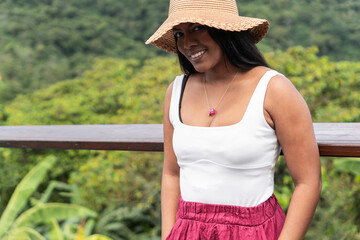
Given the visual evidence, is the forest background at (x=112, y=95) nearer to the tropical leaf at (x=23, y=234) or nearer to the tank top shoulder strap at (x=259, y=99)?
the tropical leaf at (x=23, y=234)

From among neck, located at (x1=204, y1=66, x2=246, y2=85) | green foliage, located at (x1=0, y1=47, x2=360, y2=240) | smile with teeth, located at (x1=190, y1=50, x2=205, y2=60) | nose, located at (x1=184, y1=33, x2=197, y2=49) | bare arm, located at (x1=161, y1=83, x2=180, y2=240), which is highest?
nose, located at (x1=184, y1=33, x2=197, y2=49)

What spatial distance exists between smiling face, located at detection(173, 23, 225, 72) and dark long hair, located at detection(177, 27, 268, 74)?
0.02 meters

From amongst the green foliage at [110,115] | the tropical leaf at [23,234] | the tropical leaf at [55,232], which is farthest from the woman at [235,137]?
the green foliage at [110,115]

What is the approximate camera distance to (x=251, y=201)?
1.26 m

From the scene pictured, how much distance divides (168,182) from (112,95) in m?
6.57

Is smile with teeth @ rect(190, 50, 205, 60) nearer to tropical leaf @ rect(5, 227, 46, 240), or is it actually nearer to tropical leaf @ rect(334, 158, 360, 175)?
tropical leaf @ rect(334, 158, 360, 175)

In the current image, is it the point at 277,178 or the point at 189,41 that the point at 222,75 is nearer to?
the point at 189,41

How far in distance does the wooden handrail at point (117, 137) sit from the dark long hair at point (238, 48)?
274 mm

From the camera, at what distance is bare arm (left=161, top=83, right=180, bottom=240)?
1442 mm

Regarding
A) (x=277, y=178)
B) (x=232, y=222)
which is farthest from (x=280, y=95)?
(x=277, y=178)

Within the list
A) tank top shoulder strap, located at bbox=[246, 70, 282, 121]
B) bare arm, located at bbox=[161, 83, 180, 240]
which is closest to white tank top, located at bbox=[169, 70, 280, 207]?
tank top shoulder strap, located at bbox=[246, 70, 282, 121]

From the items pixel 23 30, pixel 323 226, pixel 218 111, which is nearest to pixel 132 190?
pixel 323 226

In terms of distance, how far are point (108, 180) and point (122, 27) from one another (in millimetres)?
12108

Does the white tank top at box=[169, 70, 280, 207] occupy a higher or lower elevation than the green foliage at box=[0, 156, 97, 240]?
higher
